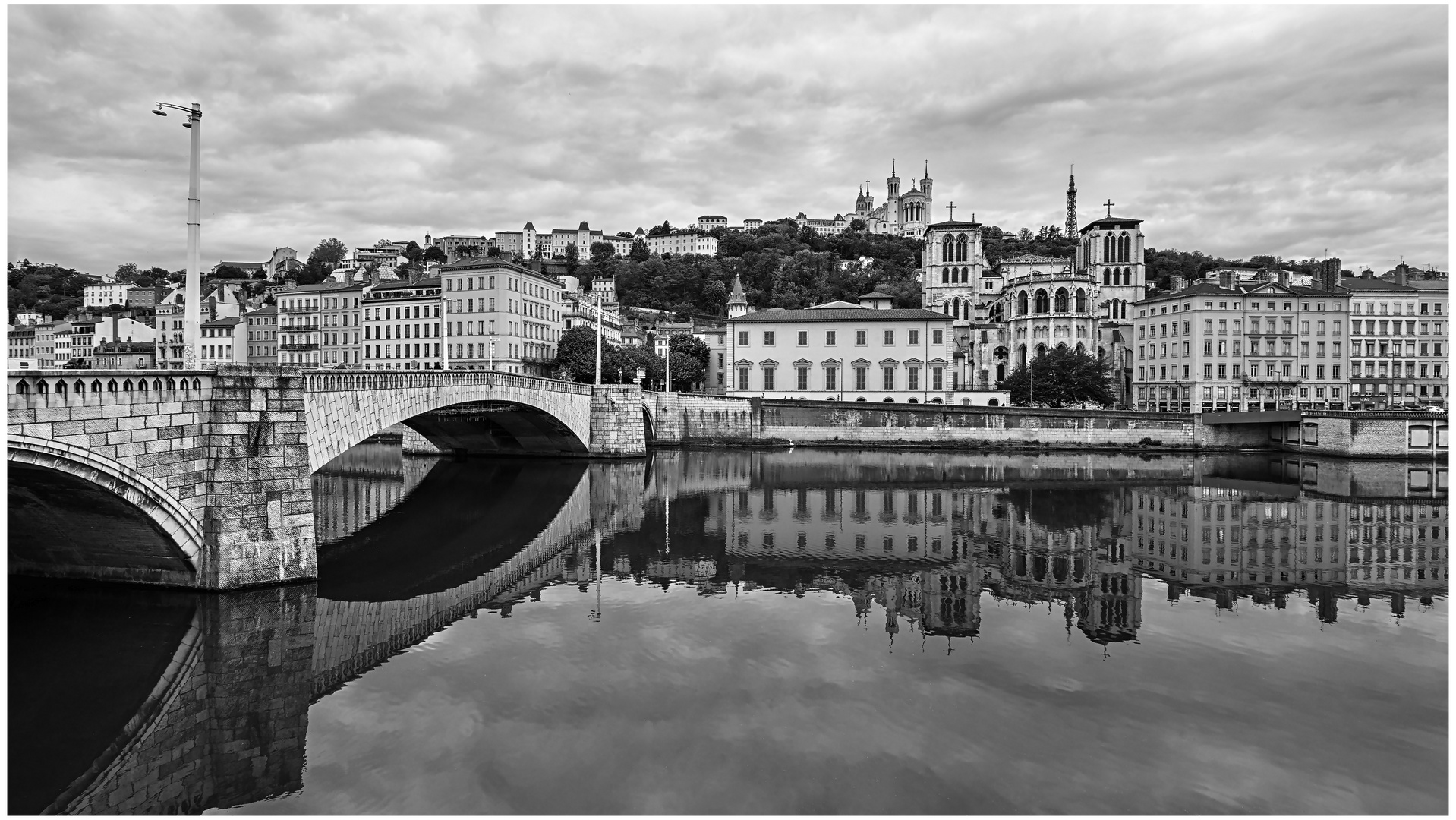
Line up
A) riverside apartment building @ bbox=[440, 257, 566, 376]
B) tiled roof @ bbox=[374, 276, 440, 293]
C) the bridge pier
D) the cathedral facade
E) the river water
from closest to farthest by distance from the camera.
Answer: the river water, the bridge pier, riverside apartment building @ bbox=[440, 257, 566, 376], tiled roof @ bbox=[374, 276, 440, 293], the cathedral facade

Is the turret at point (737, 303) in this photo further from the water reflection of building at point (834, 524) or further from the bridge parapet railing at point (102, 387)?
the bridge parapet railing at point (102, 387)

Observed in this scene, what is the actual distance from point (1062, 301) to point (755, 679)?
266 ft

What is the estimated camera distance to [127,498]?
16.8m

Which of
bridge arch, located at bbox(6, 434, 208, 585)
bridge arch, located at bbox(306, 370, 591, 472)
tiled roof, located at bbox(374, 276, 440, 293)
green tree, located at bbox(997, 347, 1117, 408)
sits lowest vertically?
bridge arch, located at bbox(6, 434, 208, 585)

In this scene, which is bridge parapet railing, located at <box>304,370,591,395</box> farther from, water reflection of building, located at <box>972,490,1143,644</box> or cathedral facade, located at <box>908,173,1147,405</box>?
cathedral facade, located at <box>908,173,1147,405</box>

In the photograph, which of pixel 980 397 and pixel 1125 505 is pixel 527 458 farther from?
pixel 980 397

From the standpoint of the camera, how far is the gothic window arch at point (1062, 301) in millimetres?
88125

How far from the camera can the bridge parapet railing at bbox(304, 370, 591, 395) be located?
2401cm

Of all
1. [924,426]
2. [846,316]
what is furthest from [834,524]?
[846,316]

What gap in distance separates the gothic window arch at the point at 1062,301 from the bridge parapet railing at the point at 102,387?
82046 millimetres

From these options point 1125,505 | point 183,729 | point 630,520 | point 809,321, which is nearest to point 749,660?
point 183,729

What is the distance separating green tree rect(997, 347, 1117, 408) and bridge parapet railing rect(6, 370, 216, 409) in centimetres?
6656

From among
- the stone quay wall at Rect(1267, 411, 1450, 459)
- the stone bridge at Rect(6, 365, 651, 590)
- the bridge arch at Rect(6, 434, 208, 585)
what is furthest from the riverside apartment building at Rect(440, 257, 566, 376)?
the stone quay wall at Rect(1267, 411, 1450, 459)

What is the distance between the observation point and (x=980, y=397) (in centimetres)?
7294
